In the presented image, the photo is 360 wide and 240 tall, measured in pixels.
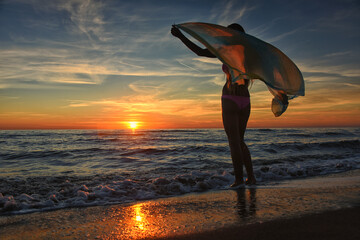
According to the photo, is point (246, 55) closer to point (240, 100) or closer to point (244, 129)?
point (240, 100)

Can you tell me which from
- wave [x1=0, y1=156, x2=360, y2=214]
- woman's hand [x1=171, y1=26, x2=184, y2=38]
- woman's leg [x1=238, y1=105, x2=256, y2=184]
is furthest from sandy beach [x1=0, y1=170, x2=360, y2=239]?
woman's hand [x1=171, y1=26, x2=184, y2=38]

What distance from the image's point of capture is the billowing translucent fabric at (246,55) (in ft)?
8.72

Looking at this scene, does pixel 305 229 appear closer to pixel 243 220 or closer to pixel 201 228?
pixel 243 220

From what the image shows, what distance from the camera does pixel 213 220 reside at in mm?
2072

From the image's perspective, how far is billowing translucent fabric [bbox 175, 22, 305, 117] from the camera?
266cm

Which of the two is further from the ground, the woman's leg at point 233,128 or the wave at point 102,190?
the woman's leg at point 233,128

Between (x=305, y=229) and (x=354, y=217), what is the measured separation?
0.50 metres

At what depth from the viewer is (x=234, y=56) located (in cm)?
268

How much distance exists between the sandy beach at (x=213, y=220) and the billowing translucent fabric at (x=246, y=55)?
1.30 metres

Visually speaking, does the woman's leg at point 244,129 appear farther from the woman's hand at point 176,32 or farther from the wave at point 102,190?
the woman's hand at point 176,32

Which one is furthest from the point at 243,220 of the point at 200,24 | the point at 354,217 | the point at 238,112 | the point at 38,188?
the point at 38,188

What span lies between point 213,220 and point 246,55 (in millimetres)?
1791

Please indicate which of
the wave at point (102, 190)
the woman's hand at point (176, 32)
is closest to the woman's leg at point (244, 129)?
the wave at point (102, 190)

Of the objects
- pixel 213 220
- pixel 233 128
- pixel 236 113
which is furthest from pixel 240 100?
pixel 213 220
